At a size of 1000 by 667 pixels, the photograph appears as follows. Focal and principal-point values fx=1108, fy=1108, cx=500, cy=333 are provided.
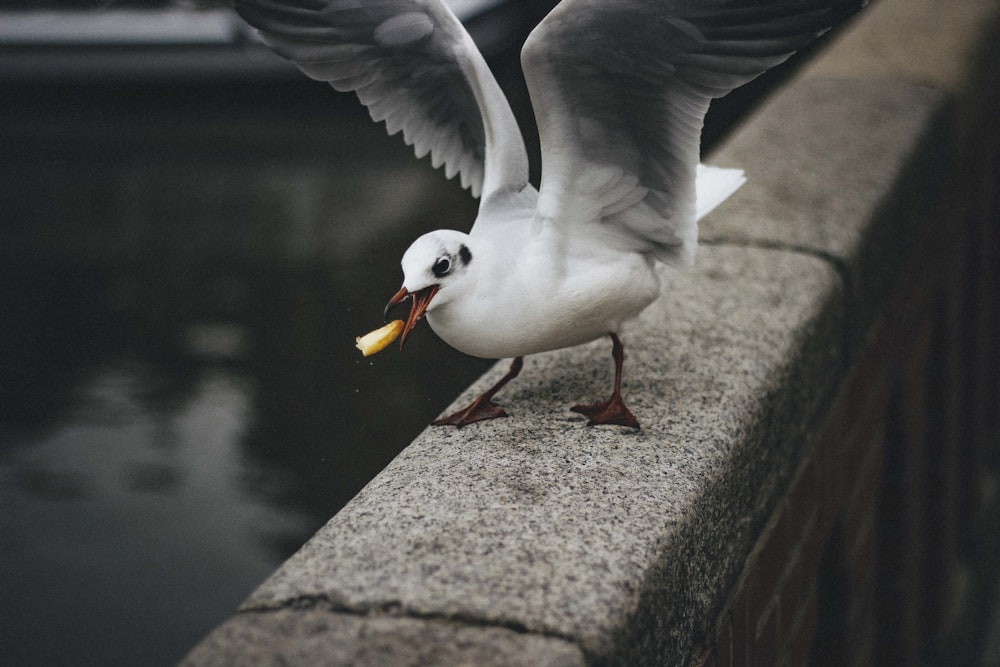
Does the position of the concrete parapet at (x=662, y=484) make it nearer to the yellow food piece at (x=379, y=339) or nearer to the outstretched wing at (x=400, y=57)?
the yellow food piece at (x=379, y=339)

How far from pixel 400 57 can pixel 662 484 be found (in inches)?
35.0

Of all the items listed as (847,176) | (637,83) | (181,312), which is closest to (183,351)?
(181,312)

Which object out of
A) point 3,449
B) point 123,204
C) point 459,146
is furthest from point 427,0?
point 123,204

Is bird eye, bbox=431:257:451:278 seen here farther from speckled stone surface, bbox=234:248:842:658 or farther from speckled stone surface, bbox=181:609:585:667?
speckled stone surface, bbox=181:609:585:667

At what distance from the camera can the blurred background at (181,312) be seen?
10.9 ft

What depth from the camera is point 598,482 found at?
1602 mm

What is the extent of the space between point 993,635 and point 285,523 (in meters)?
3.81

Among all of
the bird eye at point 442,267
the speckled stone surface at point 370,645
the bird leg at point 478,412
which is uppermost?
the bird eye at point 442,267

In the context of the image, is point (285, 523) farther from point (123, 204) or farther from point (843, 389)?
point (123, 204)

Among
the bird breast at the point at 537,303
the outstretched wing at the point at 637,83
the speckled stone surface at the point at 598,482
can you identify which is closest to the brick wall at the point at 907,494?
the speckled stone surface at the point at 598,482

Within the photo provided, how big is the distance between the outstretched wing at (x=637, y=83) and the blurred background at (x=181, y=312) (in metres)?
1.83

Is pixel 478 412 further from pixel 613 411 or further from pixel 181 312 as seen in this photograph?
pixel 181 312

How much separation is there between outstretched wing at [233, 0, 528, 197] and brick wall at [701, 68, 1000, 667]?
0.83 m

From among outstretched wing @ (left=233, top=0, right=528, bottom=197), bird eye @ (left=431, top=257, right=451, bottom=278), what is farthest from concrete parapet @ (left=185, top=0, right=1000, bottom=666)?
outstretched wing @ (left=233, top=0, right=528, bottom=197)
